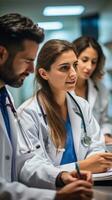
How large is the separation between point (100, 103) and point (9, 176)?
88 centimetres

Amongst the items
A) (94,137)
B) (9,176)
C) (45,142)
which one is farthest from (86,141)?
(9,176)

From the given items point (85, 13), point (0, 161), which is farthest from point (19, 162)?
point (85, 13)

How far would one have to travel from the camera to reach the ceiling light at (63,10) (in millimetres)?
1876

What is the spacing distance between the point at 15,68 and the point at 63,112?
0.38 meters

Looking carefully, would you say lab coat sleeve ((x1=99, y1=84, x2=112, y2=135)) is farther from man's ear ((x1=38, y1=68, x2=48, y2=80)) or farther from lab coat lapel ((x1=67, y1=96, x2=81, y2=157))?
man's ear ((x1=38, y1=68, x2=48, y2=80))

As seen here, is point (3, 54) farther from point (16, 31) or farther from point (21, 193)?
point (21, 193)

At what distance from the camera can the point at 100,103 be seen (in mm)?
1865

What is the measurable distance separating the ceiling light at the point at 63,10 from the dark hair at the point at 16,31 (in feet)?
2.39

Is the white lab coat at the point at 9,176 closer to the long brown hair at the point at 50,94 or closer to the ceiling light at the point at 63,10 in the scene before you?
the long brown hair at the point at 50,94

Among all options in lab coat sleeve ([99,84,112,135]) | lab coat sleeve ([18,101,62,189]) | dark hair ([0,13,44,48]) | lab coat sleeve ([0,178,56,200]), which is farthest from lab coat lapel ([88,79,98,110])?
lab coat sleeve ([0,178,56,200])

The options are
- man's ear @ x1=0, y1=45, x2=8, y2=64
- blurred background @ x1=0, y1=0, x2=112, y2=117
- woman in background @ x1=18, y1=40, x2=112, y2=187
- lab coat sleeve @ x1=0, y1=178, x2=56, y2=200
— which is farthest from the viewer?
blurred background @ x1=0, y1=0, x2=112, y2=117

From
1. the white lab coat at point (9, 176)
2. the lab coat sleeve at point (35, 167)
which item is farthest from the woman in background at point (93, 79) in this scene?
the white lab coat at point (9, 176)

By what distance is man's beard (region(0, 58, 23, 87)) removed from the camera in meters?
1.10

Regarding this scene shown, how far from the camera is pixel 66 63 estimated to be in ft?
4.50
